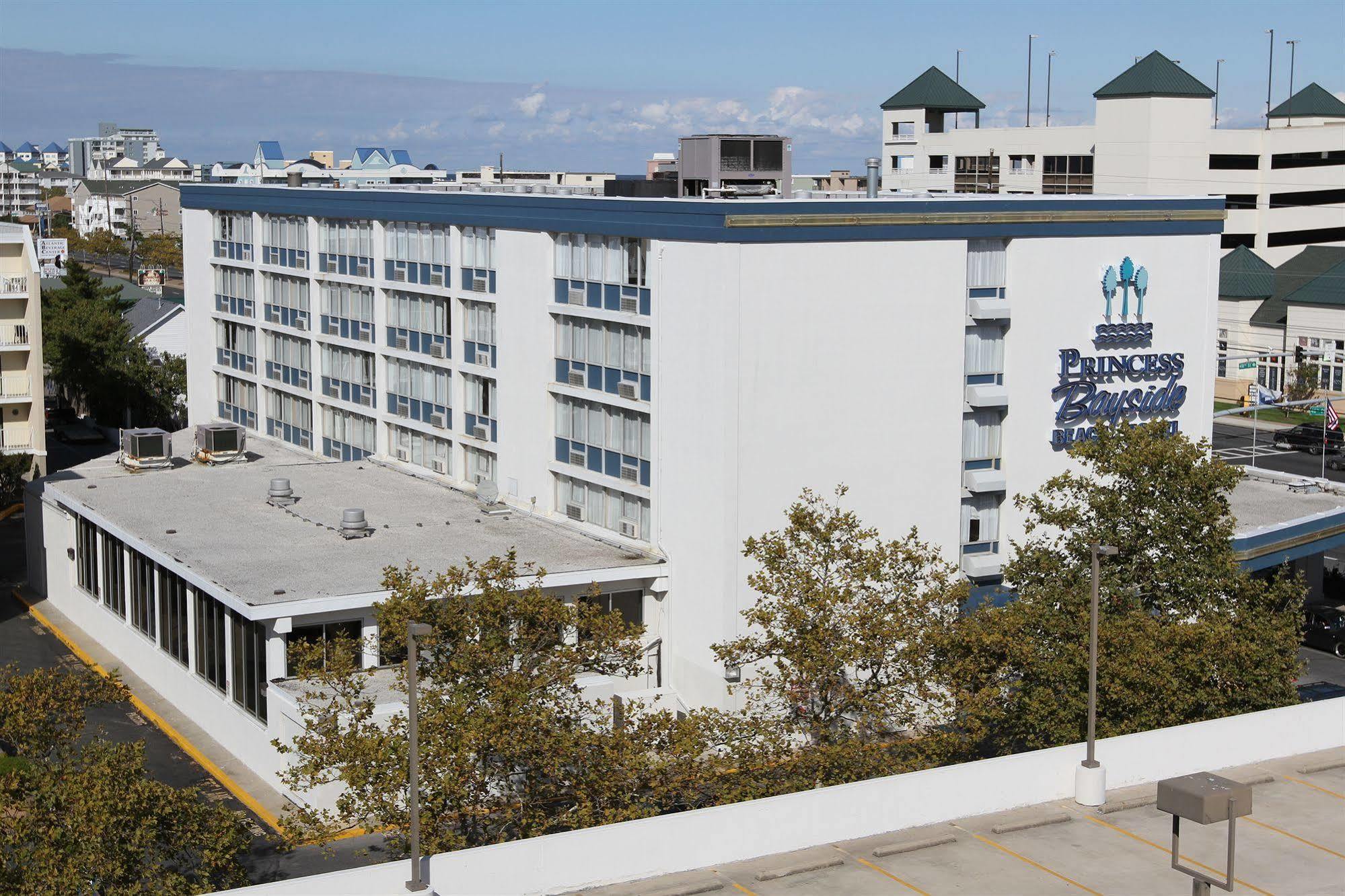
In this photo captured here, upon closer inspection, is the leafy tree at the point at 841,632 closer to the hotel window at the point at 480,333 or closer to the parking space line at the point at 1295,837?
the parking space line at the point at 1295,837

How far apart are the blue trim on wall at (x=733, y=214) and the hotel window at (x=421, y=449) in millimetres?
8158

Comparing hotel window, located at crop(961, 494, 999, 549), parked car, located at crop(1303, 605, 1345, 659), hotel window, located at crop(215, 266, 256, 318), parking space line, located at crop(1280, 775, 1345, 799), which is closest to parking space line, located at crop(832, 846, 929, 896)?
parking space line, located at crop(1280, 775, 1345, 799)

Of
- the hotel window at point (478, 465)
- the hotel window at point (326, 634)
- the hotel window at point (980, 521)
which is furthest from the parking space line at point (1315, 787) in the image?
the hotel window at point (478, 465)

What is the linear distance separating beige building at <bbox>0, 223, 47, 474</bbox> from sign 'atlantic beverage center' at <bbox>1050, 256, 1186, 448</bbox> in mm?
48094

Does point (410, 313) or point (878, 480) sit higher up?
point (410, 313)

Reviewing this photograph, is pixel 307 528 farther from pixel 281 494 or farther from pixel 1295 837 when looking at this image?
pixel 1295 837

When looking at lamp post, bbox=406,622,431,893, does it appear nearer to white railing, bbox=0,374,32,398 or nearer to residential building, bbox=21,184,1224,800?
residential building, bbox=21,184,1224,800

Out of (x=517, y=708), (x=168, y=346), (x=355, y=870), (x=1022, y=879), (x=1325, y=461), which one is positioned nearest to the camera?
(x=355, y=870)

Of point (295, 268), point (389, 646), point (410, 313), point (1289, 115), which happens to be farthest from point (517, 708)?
point (1289, 115)

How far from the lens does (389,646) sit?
106 feet

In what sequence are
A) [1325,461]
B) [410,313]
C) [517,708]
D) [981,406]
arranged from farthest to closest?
[1325,461], [410,313], [981,406], [517,708]

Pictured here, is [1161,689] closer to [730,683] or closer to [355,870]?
[730,683]

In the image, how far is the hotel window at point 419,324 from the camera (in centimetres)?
5812

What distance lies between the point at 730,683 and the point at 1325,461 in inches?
2426
